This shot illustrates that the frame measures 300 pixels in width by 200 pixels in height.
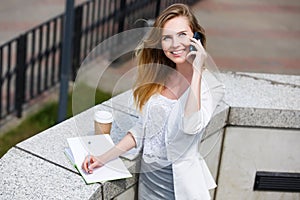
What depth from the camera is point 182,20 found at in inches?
100

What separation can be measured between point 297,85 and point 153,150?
52.2 inches

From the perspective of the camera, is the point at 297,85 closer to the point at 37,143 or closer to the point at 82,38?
the point at 37,143

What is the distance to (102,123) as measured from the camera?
2.85 metres

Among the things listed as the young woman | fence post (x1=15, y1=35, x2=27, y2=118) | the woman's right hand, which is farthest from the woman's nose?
fence post (x1=15, y1=35, x2=27, y2=118)

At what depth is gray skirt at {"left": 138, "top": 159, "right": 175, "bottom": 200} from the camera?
8.95ft

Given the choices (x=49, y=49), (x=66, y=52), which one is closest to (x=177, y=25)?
(x=66, y=52)

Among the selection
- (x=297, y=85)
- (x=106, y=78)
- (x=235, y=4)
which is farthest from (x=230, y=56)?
(x=106, y=78)

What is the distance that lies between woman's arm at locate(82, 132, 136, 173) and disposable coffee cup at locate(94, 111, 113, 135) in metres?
0.17

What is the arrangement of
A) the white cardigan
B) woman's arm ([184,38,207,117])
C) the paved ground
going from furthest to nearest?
1. the paved ground
2. the white cardigan
3. woman's arm ([184,38,207,117])

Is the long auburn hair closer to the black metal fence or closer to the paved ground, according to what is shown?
the black metal fence

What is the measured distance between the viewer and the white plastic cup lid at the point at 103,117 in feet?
9.39

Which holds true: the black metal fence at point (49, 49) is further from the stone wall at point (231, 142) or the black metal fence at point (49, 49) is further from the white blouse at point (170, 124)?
the white blouse at point (170, 124)

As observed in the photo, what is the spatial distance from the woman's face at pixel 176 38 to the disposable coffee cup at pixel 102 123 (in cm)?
51

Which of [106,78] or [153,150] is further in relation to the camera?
[106,78]
